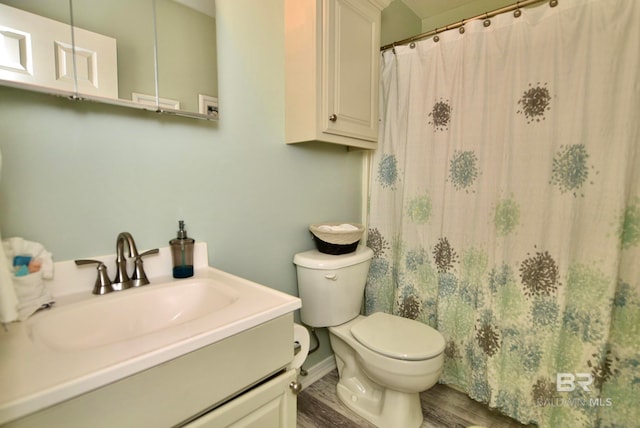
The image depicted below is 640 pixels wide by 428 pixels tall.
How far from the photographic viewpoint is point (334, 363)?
180cm

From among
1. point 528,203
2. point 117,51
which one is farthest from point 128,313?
point 528,203

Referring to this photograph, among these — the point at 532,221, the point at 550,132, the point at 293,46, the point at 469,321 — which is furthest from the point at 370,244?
the point at 293,46

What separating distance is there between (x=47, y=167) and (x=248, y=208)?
64cm

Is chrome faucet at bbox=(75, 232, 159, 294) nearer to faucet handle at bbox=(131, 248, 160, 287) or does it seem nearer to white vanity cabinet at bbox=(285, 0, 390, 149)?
faucet handle at bbox=(131, 248, 160, 287)

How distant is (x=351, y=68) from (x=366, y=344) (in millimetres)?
1278

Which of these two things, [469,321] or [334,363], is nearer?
[469,321]

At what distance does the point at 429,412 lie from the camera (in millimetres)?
1463

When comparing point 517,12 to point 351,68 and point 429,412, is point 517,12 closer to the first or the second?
point 351,68

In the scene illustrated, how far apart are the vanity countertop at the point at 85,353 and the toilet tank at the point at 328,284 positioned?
0.58m

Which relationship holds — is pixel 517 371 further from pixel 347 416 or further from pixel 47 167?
pixel 47 167

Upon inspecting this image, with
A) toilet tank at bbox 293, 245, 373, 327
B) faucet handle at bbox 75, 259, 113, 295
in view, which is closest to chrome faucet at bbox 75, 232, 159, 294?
faucet handle at bbox 75, 259, 113, 295

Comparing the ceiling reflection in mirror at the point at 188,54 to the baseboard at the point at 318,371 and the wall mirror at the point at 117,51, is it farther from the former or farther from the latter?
the baseboard at the point at 318,371

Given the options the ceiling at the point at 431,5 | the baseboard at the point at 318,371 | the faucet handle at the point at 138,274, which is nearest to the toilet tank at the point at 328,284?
the baseboard at the point at 318,371

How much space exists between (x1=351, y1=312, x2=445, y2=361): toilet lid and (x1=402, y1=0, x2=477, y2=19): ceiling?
6.41 ft
